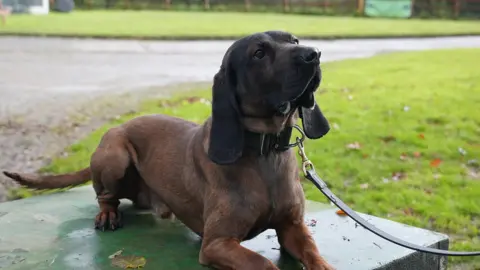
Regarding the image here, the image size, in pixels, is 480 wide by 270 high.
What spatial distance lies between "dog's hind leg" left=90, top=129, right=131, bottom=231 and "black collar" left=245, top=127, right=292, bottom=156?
1081 millimetres

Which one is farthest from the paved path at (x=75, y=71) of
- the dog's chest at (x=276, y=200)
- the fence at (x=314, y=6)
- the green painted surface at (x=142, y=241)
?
the fence at (x=314, y=6)

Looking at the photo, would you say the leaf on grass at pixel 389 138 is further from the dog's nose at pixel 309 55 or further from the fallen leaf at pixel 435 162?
the dog's nose at pixel 309 55

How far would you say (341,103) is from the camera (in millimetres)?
10141

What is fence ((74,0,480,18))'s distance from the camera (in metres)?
39.7

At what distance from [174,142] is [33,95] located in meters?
8.25

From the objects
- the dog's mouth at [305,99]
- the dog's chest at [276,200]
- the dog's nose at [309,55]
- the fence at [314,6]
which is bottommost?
the fence at [314,6]

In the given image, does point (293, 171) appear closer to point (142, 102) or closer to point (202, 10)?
point (142, 102)

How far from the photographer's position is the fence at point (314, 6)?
39656 millimetres

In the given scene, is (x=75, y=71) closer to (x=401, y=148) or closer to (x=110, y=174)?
(x=401, y=148)

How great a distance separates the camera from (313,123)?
3.15 m

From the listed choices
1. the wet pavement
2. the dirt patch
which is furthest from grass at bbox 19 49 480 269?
the wet pavement

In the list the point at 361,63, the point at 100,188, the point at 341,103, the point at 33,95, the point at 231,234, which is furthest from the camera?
the point at 361,63

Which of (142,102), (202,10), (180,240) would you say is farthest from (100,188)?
(202,10)

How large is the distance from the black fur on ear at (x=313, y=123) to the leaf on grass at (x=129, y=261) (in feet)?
3.51
